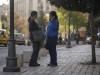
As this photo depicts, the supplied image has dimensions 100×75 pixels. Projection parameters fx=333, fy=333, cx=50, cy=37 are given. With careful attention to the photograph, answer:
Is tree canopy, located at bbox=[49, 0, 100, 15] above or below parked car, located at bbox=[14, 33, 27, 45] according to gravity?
above

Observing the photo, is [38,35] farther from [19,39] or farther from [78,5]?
[19,39]

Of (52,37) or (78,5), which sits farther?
(78,5)

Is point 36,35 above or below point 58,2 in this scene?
below

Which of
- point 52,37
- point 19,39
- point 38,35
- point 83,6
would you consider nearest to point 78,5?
point 83,6

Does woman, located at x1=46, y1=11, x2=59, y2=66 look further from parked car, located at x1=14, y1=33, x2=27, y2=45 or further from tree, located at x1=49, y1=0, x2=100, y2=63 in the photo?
parked car, located at x1=14, y1=33, x2=27, y2=45

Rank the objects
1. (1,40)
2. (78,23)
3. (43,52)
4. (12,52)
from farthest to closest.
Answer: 1. (78,23)
2. (1,40)
3. (43,52)
4. (12,52)

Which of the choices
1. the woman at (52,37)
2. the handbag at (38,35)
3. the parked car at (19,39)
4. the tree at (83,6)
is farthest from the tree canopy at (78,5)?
the parked car at (19,39)

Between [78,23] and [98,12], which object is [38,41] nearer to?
[98,12]

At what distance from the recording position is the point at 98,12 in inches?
514

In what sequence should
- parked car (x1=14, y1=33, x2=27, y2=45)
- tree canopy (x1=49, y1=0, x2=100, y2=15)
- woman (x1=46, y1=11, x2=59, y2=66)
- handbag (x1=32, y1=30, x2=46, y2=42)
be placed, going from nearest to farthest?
handbag (x1=32, y1=30, x2=46, y2=42) < woman (x1=46, y1=11, x2=59, y2=66) < tree canopy (x1=49, y1=0, x2=100, y2=15) < parked car (x1=14, y1=33, x2=27, y2=45)

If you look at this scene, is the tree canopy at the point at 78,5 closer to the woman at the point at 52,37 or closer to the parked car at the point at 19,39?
the woman at the point at 52,37

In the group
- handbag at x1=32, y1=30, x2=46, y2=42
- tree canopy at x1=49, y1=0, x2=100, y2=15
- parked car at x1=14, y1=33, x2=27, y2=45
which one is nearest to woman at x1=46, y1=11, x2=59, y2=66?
handbag at x1=32, y1=30, x2=46, y2=42

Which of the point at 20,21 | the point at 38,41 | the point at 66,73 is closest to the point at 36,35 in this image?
the point at 38,41

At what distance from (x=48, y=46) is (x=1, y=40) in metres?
22.5
